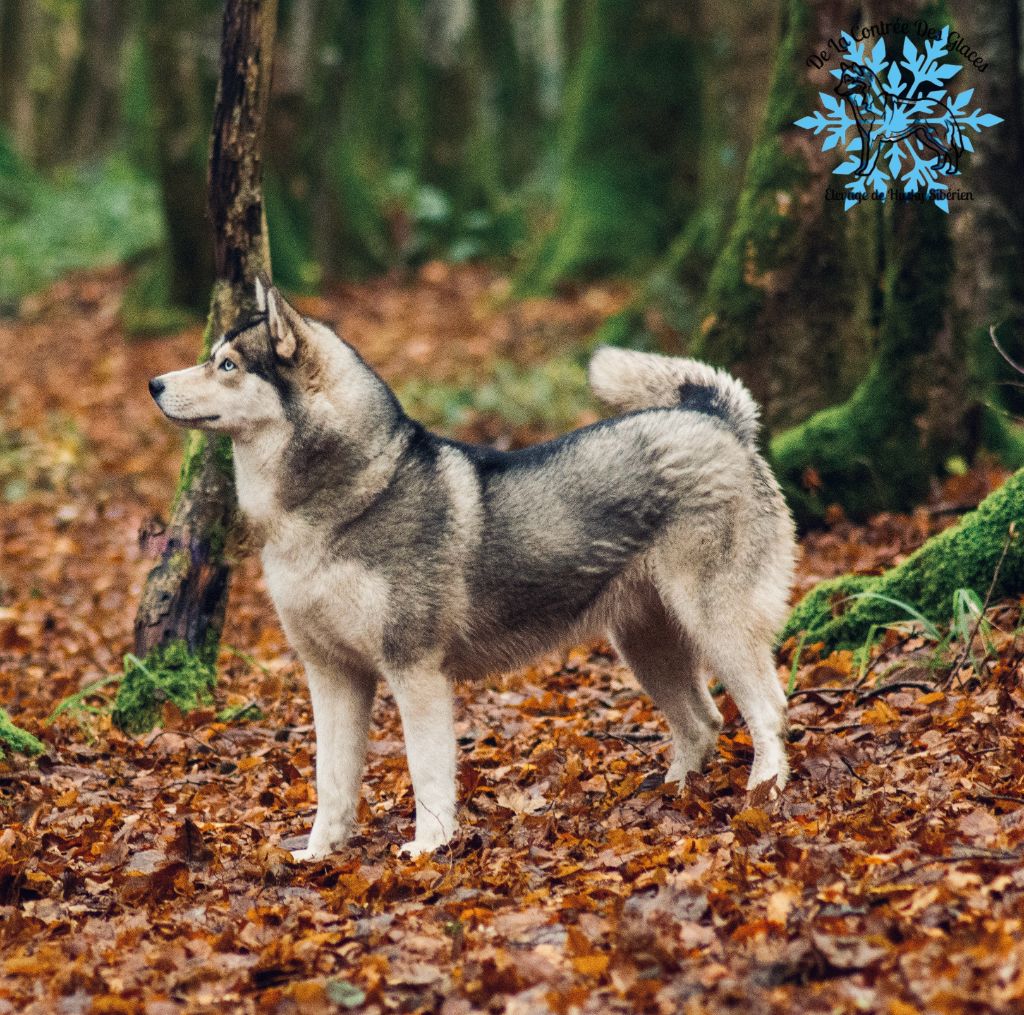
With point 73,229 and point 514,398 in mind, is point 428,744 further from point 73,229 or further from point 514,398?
point 73,229

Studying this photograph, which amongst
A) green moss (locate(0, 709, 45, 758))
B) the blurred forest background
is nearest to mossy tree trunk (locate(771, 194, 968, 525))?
the blurred forest background

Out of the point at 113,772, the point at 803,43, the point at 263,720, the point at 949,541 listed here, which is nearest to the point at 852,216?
the point at 803,43

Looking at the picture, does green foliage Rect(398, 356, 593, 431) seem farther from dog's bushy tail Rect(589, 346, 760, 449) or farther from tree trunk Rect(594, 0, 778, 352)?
dog's bushy tail Rect(589, 346, 760, 449)

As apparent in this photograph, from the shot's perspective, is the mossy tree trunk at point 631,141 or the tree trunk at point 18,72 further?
the tree trunk at point 18,72

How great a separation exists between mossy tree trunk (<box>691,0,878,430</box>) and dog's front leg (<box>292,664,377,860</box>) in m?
4.81

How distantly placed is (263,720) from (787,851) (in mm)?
3817

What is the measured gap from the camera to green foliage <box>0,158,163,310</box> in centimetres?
2288

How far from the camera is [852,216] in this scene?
9.43 meters

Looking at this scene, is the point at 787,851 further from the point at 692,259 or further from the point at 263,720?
the point at 692,259

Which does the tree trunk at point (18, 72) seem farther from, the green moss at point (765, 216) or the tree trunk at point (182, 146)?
the green moss at point (765, 216)

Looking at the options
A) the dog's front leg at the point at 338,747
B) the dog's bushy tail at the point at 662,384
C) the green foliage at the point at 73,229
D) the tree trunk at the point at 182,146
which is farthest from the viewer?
the green foliage at the point at 73,229

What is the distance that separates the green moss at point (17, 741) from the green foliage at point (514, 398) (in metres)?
7.01

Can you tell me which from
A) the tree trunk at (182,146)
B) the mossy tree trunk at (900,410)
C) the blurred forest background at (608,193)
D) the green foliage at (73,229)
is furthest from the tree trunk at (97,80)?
the mossy tree trunk at (900,410)

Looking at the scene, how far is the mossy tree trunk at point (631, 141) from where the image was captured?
16.8m
